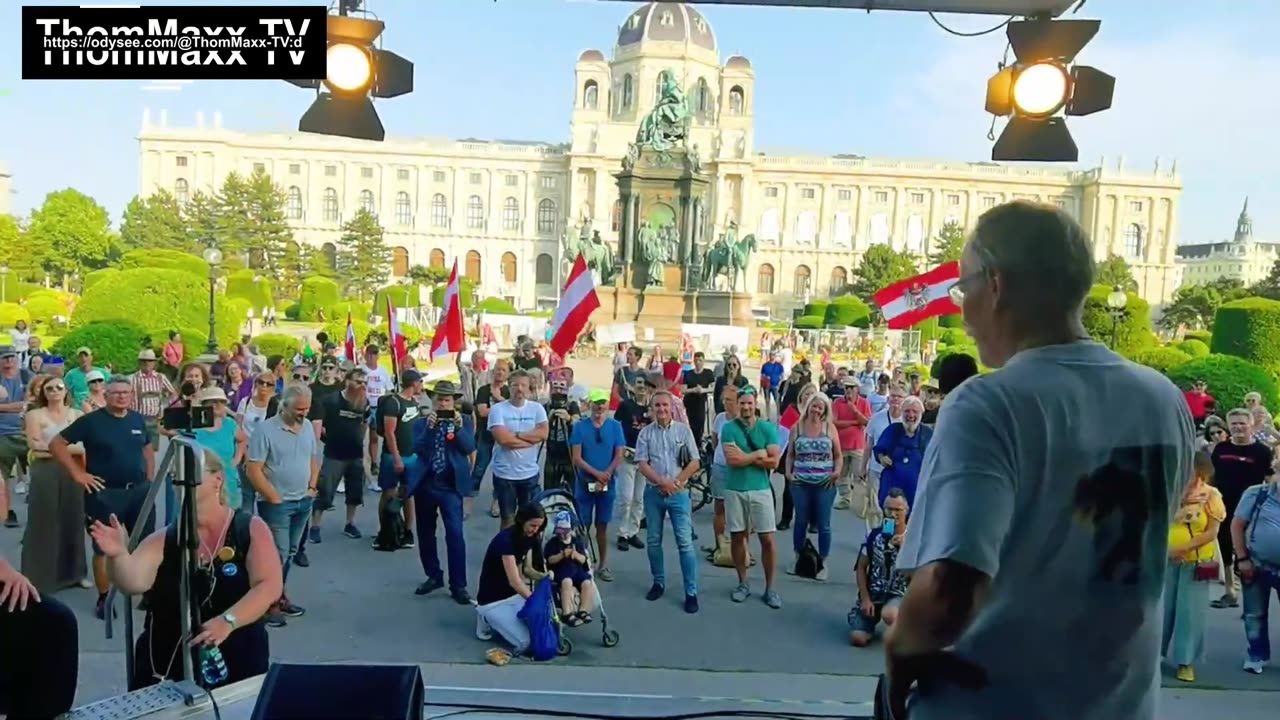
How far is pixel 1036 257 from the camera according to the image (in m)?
1.54

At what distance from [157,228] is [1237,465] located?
7026 centimetres

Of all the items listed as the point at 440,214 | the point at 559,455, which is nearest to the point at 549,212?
the point at 440,214

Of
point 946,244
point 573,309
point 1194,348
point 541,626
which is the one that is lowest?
point 541,626

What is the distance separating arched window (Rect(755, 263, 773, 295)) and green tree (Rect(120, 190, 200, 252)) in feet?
158

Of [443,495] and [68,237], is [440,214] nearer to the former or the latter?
[68,237]

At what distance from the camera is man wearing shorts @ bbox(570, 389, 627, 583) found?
793cm

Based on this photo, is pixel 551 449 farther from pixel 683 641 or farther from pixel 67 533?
pixel 67 533

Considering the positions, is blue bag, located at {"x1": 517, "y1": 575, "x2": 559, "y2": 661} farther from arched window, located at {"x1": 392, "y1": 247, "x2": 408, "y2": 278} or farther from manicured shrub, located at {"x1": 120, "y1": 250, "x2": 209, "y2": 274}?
arched window, located at {"x1": 392, "y1": 247, "x2": 408, "y2": 278}

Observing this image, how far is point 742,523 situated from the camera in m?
7.34

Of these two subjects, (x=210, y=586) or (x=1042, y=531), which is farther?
(x=210, y=586)

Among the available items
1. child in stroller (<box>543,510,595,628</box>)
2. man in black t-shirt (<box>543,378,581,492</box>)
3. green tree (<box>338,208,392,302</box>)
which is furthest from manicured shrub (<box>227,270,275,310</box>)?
child in stroller (<box>543,510,595,628</box>)

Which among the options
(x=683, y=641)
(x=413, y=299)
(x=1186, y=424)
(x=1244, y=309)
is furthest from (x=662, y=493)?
(x=413, y=299)

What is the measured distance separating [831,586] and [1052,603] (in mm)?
6530

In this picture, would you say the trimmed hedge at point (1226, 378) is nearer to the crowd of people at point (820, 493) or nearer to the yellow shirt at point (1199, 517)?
the crowd of people at point (820, 493)
